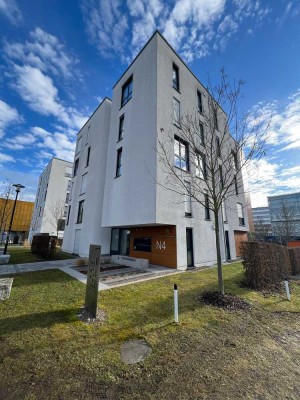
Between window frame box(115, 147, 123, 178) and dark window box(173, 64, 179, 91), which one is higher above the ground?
dark window box(173, 64, 179, 91)

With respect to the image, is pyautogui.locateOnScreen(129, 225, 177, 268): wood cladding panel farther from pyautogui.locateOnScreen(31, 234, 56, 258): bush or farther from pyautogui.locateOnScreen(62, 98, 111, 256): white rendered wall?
pyautogui.locateOnScreen(31, 234, 56, 258): bush

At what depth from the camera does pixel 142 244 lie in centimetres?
1602

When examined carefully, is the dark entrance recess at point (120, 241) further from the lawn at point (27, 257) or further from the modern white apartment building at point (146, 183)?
the lawn at point (27, 257)

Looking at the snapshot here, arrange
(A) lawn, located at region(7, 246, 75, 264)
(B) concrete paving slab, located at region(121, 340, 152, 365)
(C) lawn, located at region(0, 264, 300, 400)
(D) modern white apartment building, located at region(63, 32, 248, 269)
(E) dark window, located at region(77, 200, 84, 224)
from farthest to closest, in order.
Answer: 1. (E) dark window, located at region(77, 200, 84, 224)
2. (A) lawn, located at region(7, 246, 75, 264)
3. (D) modern white apartment building, located at region(63, 32, 248, 269)
4. (B) concrete paving slab, located at region(121, 340, 152, 365)
5. (C) lawn, located at region(0, 264, 300, 400)

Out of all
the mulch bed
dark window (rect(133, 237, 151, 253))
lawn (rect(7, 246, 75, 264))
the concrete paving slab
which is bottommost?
the concrete paving slab

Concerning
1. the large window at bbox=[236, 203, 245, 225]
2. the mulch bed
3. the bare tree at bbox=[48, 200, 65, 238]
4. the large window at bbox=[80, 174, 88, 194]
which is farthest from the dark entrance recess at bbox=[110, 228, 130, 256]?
the bare tree at bbox=[48, 200, 65, 238]

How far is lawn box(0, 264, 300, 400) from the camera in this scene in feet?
9.73

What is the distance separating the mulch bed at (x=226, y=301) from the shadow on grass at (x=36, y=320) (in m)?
4.38

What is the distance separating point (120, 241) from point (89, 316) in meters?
13.2

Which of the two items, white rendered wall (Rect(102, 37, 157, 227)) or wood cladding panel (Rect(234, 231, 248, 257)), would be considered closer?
white rendered wall (Rect(102, 37, 157, 227))

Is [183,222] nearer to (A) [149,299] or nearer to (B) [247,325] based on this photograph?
(A) [149,299]

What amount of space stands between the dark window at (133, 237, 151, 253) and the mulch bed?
28.2 ft

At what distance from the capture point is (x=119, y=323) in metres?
5.09

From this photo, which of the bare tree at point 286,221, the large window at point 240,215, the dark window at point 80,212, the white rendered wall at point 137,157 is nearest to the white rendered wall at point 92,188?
the dark window at point 80,212
